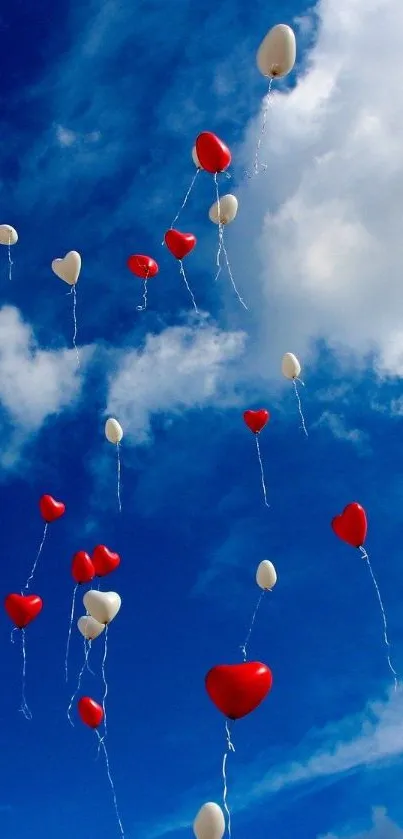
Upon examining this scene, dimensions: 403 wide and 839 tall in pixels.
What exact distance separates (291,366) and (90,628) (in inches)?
196

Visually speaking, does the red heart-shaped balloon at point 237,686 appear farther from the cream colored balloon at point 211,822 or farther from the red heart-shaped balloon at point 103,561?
the red heart-shaped balloon at point 103,561

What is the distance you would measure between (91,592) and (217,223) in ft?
18.0

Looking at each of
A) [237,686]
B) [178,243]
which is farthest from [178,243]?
[237,686]

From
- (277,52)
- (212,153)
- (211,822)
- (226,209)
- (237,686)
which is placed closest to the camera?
(237,686)

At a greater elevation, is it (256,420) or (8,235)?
(8,235)

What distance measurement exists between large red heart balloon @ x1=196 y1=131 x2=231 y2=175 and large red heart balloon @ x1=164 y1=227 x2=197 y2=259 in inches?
58.7

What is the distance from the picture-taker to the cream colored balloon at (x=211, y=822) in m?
8.52

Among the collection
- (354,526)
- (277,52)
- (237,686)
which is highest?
(277,52)

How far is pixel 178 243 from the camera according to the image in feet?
37.4

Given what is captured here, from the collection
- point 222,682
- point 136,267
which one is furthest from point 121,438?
point 222,682

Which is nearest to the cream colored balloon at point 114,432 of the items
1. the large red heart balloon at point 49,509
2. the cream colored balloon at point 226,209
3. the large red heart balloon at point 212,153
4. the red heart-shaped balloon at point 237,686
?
the large red heart balloon at point 49,509

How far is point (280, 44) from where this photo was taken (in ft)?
30.2

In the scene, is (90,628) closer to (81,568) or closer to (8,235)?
(81,568)

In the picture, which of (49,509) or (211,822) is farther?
(49,509)
